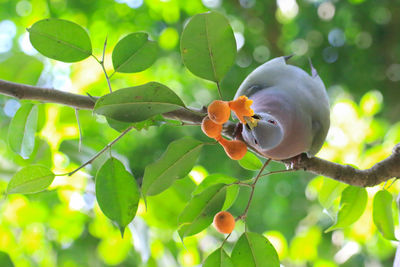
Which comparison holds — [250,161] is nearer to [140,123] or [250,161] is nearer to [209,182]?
[209,182]

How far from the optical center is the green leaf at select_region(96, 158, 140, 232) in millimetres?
638

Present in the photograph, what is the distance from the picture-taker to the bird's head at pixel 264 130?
1.77 feet

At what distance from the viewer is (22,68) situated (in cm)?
97

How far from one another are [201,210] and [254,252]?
0.10 metres

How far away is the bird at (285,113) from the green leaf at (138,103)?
0.11 meters

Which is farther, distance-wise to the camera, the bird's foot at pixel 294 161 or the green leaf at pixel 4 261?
the green leaf at pixel 4 261

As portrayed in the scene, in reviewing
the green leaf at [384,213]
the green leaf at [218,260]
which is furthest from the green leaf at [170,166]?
the green leaf at [384,213]

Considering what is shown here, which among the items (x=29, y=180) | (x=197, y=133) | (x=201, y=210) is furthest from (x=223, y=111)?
(x=197, y=133)

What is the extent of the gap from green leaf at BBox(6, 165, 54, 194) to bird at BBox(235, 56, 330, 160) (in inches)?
12.2

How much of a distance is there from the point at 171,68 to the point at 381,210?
2.06m

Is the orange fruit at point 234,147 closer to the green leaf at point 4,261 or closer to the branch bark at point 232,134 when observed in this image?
the branch bark at point 232,134

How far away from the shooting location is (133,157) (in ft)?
7.32

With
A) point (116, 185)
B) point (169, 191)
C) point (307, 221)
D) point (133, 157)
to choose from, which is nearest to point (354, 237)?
point (307, 221)

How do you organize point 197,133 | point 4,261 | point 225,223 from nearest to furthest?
point 225,223 < point 4,261 < point 197,133
